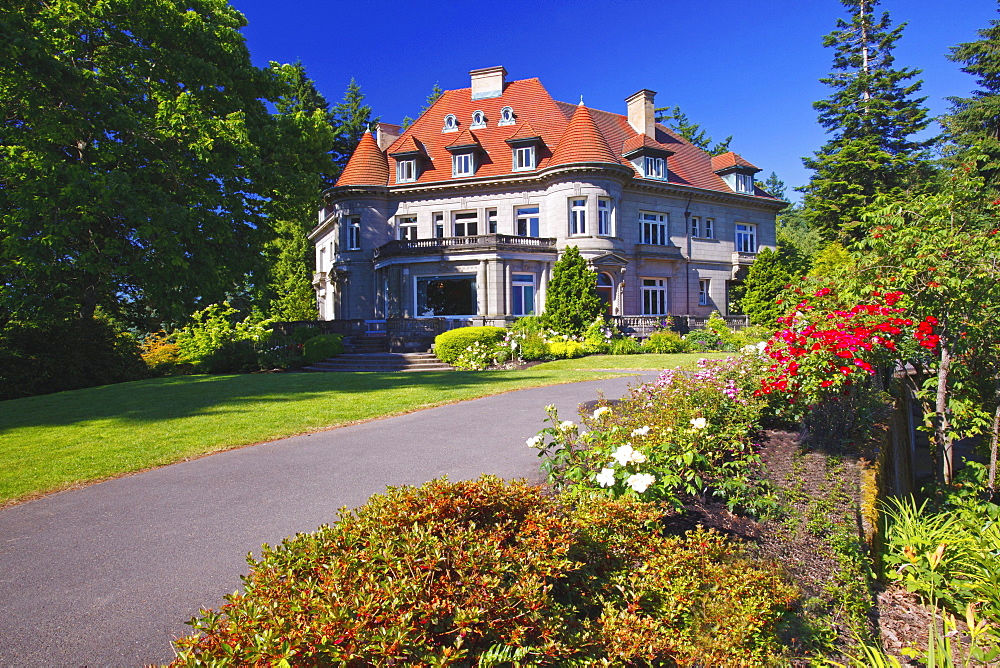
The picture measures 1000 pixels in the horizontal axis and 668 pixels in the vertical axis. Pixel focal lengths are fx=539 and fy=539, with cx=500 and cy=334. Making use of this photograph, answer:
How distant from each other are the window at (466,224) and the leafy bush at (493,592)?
29039 mm

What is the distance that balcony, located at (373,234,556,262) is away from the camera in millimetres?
27891

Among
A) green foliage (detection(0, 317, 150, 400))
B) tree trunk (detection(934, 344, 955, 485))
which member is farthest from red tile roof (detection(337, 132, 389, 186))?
tree trunk (detection(934, 344, 955, 485))

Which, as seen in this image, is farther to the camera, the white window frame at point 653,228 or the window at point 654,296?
the window at point 654,296

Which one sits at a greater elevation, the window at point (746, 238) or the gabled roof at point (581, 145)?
the gabled roof at point (581, 145)

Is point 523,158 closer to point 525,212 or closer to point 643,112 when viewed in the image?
point 525,212

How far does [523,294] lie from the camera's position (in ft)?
95.9

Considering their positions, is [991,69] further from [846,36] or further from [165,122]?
[165,122]

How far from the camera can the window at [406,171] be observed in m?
31.6

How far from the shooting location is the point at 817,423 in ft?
19.2

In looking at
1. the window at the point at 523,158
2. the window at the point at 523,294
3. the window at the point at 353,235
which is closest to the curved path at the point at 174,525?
the window at the point at 523,294

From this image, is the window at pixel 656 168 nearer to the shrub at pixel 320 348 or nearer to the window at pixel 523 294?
the window at pixel 523 294

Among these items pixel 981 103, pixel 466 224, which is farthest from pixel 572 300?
pixel 981 103

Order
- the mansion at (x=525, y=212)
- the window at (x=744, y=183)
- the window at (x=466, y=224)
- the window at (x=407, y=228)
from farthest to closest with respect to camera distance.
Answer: the window at (x=744, y=183)
the window at (x=407, y=228)
the window at (x=466, y=224)
the mansion at (x=525, y=212)

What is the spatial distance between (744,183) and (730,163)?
162 cm
